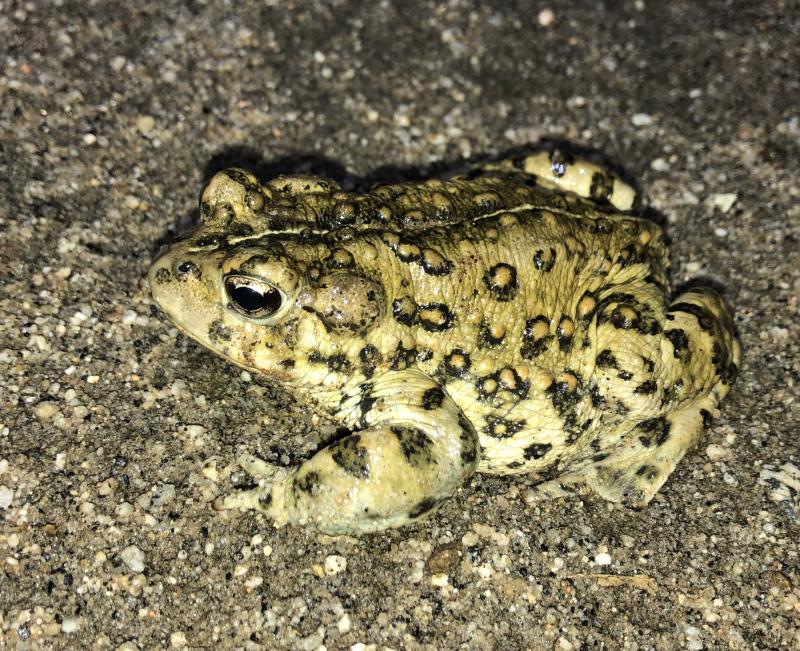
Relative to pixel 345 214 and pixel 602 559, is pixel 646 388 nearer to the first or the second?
pixel 602 559

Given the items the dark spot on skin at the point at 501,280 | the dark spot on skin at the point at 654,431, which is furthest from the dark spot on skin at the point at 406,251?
the dark spot on skin at the point at 654,431

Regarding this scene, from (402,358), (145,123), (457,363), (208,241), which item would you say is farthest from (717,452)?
(145,123)

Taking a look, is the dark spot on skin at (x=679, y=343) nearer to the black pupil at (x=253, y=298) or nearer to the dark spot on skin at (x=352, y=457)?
the dark spot on skin at (x=352, y=457)

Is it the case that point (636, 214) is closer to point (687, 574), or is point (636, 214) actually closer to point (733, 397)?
point (733, 397)

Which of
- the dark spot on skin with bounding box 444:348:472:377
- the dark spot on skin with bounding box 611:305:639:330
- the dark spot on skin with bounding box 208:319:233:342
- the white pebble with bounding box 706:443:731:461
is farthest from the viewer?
the white pebble with bounding box 706:443:731:461

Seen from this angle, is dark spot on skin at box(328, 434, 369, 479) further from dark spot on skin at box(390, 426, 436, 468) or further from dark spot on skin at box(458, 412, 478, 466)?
dark spot on skin at box(458, 412, 478, 466)

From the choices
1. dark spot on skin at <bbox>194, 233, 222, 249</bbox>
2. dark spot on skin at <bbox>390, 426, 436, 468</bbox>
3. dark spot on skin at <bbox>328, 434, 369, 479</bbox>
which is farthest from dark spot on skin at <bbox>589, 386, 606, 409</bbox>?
dark spot on skin at <bbox>194, 233, 222, 249</bbox>
